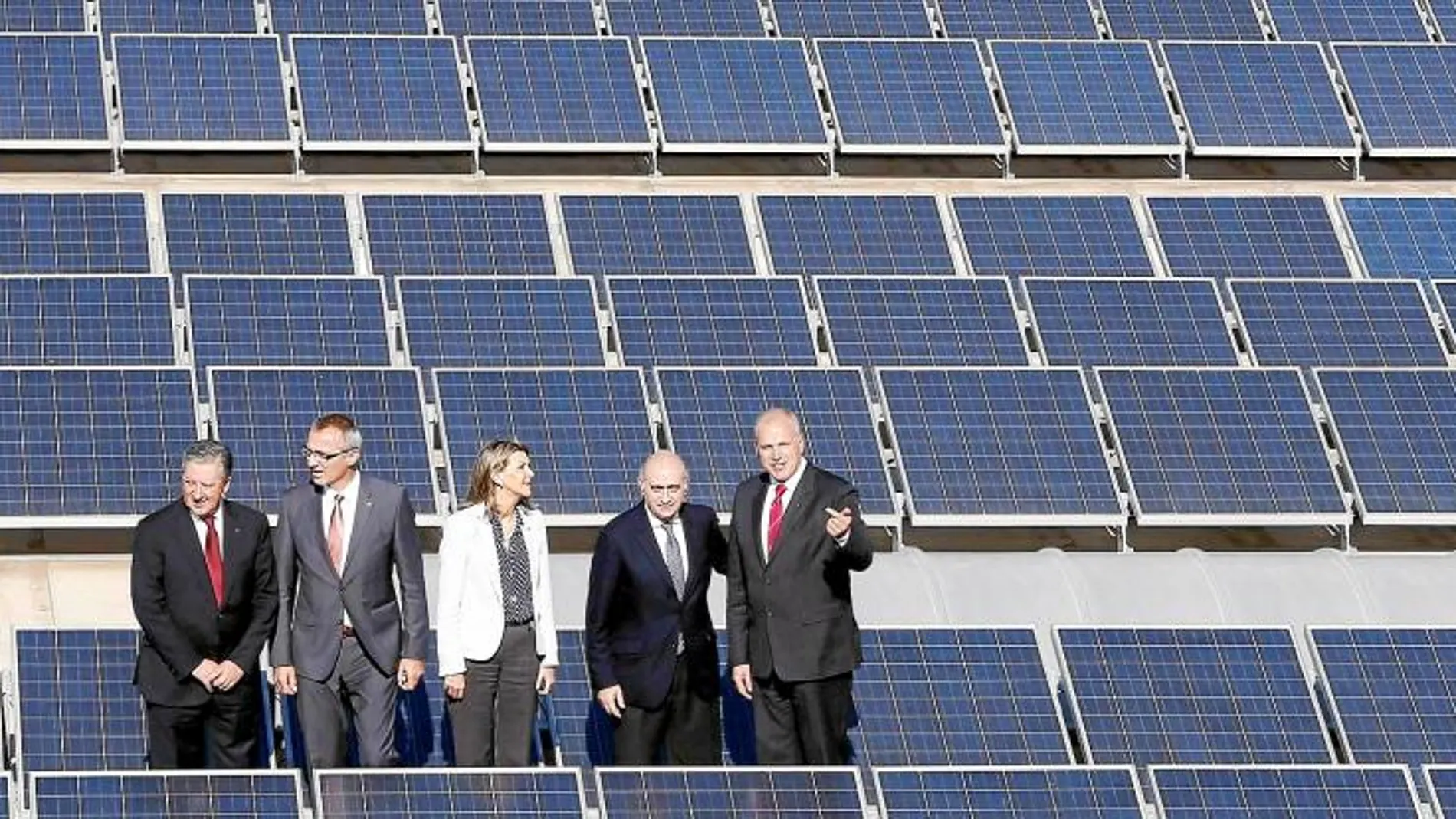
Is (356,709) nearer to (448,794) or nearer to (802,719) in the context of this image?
(448,794)

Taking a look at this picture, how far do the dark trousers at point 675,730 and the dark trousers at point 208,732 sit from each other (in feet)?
7.11

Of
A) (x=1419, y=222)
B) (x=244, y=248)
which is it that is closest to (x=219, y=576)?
(x=244, y=248)

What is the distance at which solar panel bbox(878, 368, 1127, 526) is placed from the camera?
25.0 meters

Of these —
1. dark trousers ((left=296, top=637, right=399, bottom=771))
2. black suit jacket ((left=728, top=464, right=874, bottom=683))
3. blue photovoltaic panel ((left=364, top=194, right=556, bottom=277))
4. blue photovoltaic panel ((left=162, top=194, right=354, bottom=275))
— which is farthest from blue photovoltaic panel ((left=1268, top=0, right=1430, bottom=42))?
dark trousers ((left=296, top=637, right=399, bottom=771))

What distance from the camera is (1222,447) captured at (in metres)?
25.8

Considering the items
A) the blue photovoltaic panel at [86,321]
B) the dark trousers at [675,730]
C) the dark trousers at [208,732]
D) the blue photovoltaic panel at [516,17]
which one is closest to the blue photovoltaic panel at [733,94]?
the blue photovoltaic panel at [516,17]

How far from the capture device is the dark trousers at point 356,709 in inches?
774

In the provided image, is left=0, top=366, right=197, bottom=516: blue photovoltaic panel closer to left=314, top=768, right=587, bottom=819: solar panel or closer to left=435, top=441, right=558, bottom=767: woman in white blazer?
left=435, top=441, right=558, bottom=767: woman in white blazer

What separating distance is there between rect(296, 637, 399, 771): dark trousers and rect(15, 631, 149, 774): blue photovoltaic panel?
101cm

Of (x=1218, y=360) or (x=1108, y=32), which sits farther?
(x=1108, y=32)

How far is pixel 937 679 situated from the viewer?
21.2m

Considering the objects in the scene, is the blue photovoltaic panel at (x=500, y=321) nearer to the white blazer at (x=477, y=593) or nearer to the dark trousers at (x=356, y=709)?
the white blazer at (x=477, y=593)

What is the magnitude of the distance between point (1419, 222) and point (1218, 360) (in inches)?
166

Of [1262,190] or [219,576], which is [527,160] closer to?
[1262,190]
